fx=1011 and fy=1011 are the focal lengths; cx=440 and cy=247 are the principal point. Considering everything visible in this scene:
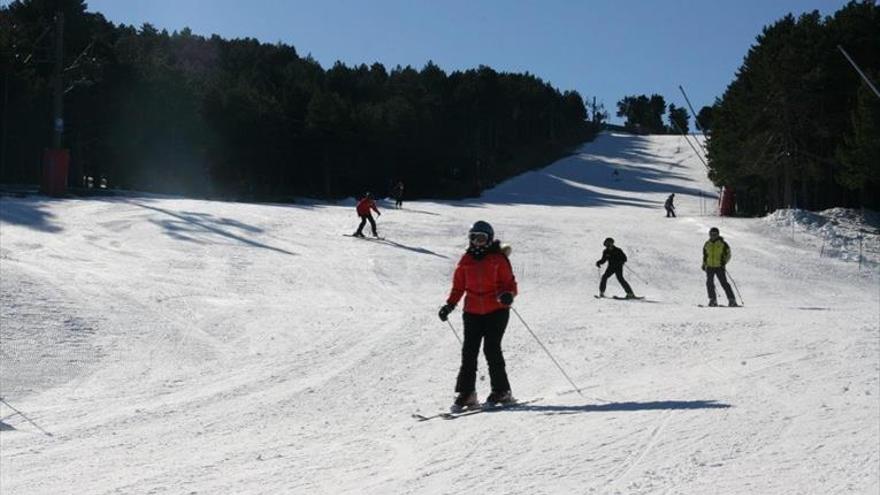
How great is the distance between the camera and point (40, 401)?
11.0 meters

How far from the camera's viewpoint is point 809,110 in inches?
1735

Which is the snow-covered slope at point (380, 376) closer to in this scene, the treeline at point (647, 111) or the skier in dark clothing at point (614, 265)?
the skier in dark clothing at point (614, 265)

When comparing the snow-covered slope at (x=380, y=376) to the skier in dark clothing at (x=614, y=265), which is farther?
the skier in dark clothing at (x=614, y=265)

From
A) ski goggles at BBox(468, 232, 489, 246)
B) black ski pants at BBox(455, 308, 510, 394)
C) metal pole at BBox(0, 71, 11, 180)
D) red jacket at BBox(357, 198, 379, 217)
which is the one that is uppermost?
metal pole at BBox(0, 71, 11, 180)

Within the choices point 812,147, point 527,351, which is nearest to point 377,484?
point 527,351

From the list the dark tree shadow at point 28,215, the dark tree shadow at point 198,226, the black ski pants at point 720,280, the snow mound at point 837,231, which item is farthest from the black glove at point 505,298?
the snow mound at point 837,231

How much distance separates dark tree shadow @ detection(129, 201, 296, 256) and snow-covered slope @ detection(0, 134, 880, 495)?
0.32m

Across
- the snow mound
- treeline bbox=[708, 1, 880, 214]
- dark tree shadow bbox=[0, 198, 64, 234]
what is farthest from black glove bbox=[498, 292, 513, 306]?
treeline bbox=[708, 1, 880, 214]

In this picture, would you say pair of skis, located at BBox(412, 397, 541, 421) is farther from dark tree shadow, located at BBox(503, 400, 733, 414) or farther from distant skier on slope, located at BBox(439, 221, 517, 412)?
dark tree shadow, located at BBox(503, 400, 733, 414)

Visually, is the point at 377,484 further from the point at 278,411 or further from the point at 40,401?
the point at 40,401

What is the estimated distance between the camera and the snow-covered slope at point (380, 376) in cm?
708

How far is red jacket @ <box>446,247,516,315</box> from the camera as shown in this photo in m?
9.40

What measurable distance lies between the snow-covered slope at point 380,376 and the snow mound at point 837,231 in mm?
4898

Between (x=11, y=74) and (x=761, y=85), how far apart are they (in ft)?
110
